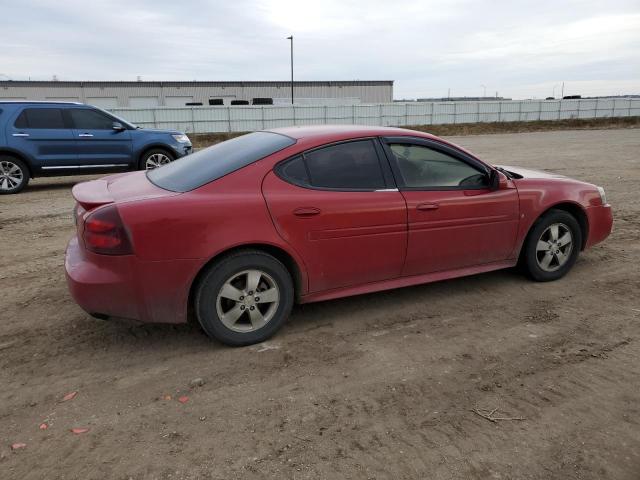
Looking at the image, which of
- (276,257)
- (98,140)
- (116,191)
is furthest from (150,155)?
(276,257)

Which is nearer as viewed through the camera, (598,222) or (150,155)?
(598,222)

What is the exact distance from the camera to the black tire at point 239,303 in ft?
10.9

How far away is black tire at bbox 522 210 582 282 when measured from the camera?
4570 millimetres

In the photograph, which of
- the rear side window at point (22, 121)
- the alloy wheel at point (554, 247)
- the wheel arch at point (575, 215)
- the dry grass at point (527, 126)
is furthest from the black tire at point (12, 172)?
the dry grass at point (527, 126)

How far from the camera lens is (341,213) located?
3.66 metres

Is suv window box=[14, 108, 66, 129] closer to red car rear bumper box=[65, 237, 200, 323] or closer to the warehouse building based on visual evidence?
red car rear bumper box=[65, 237, 200, 323]

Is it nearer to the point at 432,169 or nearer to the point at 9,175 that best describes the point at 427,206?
the point at 432,169

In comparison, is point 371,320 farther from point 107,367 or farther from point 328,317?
point 107,367

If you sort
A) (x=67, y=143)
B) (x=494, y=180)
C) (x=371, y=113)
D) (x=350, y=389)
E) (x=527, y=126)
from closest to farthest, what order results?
1. (x=350, y=389)
2. (x=494, y=180)
3. (x=67, y=143)
4. (x=371, y=113)
5. (x=527, y=126)

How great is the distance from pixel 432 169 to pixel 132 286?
8.04ft

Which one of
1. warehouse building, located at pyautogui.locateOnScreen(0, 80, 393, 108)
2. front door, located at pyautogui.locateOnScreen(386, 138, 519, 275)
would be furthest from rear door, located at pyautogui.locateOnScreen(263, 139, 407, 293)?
warehouse building, located at pyautogui.locateOnScreen(0, 80, 393, 108)

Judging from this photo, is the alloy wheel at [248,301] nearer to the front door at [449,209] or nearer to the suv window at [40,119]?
the front door at [449,209]

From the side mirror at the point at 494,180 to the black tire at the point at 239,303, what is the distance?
195 cm

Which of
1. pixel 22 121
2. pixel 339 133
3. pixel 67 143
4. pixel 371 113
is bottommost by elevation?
pixel 67 143
